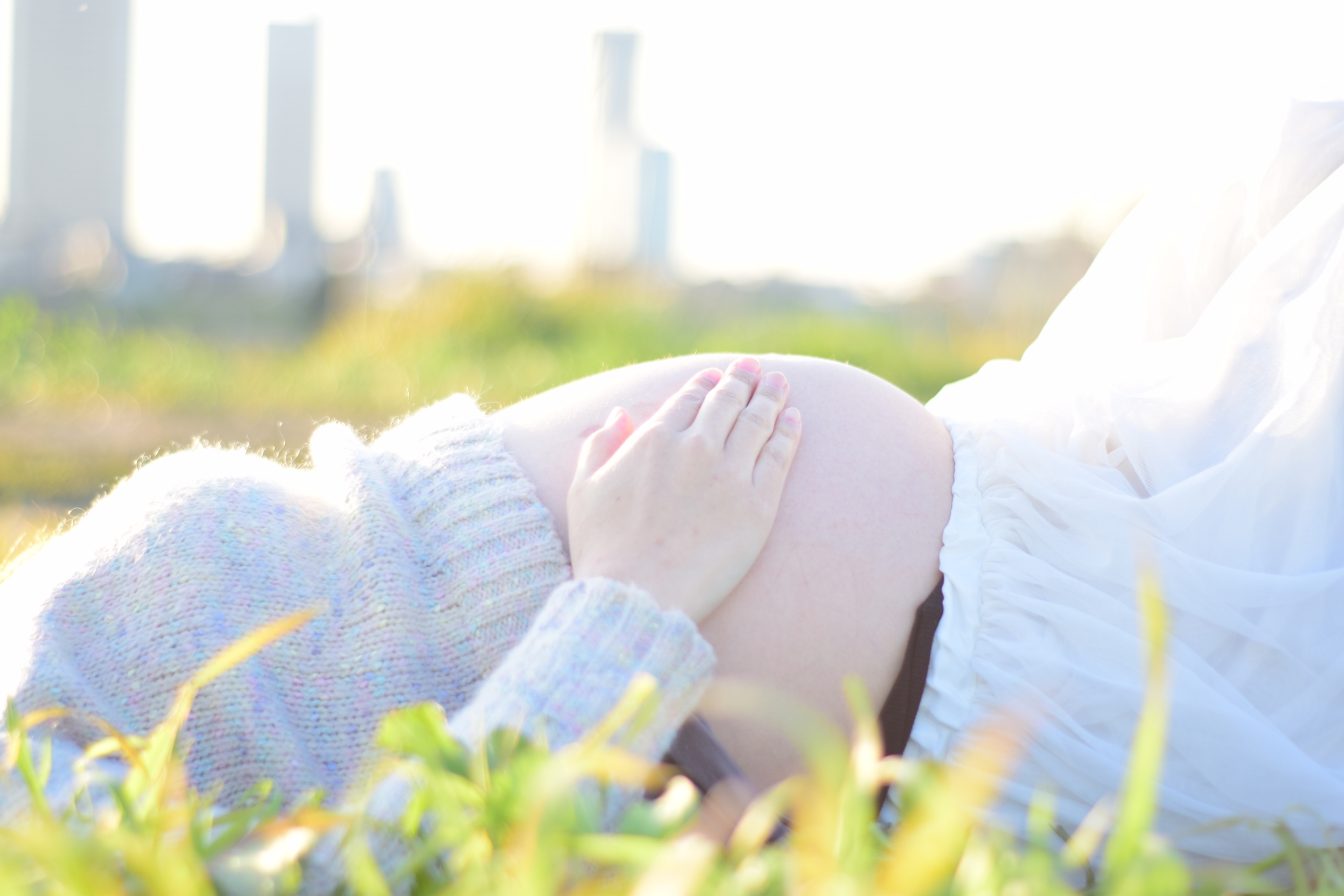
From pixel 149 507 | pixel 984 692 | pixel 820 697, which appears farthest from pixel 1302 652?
pixel 149 507

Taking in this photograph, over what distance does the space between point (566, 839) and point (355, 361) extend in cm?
664

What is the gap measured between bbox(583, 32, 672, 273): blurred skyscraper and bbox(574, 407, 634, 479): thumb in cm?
956

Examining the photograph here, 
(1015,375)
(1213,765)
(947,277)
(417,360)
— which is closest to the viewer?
(1213,765)

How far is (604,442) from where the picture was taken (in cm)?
128

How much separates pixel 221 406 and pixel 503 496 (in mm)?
4353

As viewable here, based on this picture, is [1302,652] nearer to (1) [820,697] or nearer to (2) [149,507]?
(1) [820,697]

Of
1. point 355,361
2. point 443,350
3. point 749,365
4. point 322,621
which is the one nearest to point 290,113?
point 443,350

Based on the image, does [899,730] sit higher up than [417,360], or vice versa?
[899,730]

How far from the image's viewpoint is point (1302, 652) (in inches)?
43.8

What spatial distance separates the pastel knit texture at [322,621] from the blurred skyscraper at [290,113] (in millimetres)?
68558

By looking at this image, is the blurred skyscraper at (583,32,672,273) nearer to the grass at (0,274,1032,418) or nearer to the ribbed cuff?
the grass at (0,274,1032,418)

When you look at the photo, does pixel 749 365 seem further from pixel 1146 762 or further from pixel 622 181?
pixel 622 181

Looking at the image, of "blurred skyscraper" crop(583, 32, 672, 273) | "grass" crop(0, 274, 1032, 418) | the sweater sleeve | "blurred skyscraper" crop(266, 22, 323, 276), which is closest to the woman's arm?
the sweater sleeve

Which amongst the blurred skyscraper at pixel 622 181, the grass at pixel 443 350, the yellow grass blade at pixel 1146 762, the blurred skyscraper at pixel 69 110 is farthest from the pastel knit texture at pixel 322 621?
the blurred skyscraper at pixel 69 110
